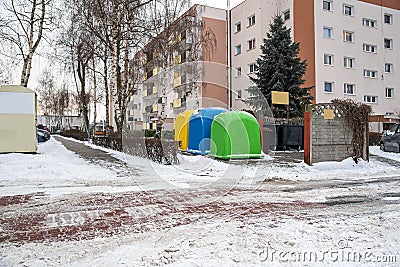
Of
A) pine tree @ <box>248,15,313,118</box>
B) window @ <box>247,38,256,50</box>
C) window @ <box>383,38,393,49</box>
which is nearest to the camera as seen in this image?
pine tree @ <box>248,15,313,118</box>

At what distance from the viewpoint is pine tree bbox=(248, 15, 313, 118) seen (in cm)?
2166

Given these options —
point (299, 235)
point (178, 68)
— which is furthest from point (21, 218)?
point (178, 68)

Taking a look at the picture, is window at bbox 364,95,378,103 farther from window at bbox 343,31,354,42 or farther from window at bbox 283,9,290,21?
window at bbox 283,9,290,21

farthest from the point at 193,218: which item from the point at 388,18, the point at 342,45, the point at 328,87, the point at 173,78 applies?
the point at 388,18

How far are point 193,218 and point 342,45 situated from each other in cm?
2850

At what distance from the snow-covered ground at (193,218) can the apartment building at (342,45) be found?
718 inches

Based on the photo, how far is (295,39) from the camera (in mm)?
29562

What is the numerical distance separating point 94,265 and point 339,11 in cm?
3137

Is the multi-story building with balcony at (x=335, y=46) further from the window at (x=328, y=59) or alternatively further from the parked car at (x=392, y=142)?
the parked car at (x=392, y=142)

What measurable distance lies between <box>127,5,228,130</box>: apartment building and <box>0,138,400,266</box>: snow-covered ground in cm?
668

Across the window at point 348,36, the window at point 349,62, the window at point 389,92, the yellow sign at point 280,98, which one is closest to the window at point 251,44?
the window at point 348,36

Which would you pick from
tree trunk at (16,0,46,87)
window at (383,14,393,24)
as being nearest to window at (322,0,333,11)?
window at (383,14,393,24)

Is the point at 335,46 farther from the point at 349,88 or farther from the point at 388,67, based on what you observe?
the point at 388,67

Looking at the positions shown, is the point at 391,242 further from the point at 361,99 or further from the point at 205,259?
the point at 361,99
